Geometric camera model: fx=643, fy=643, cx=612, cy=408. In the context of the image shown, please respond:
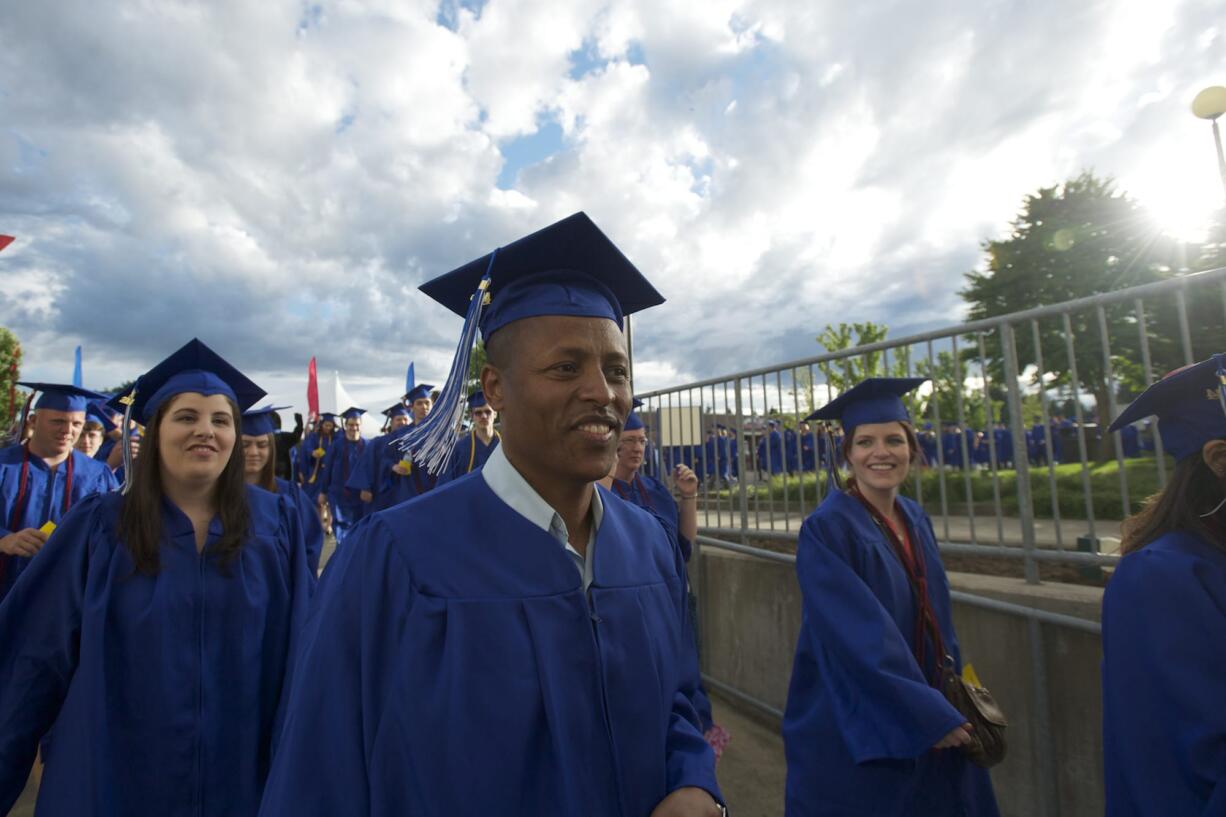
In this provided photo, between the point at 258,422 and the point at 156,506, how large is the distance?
8.79 ft

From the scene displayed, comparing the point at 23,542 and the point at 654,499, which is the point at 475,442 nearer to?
the point at 654,499

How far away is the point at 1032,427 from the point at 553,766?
358cm

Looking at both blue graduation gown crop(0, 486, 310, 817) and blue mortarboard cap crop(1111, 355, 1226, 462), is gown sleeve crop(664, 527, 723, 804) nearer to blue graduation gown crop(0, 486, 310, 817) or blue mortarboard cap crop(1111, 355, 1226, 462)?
blue mortarboard cap crop(1111, 355, 1226, 462)

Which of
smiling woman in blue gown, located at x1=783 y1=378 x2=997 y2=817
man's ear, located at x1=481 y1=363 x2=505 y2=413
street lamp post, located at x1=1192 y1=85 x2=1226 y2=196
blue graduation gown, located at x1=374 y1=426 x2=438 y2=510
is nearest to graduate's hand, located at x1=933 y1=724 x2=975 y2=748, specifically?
smiling woman in blue gown, located at x1=783 y1=378 x2=997 y2=817

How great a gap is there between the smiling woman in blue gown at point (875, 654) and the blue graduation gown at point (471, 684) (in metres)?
1.25

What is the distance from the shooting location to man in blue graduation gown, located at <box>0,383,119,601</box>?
13.3 feet

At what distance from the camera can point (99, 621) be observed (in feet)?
7.09

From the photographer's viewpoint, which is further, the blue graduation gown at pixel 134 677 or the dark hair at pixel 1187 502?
the blue graduation gown at pixel 134 677

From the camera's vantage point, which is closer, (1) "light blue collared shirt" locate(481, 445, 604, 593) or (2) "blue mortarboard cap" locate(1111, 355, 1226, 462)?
(1) "light blue collared shirt" locate(481, 445, 604, 593)

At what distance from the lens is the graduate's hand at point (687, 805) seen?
1288 millimetres

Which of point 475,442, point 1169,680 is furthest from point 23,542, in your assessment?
point 1169,680

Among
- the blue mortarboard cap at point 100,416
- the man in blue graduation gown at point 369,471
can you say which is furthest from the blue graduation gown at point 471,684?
the man in blue graduation gown at point 369,471

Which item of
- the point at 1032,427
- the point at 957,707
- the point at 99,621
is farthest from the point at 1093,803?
the point at 99,621

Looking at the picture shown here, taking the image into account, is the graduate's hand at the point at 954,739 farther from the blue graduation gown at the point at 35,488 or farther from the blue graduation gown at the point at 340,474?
the blue graduation gown at the point at 340,474
